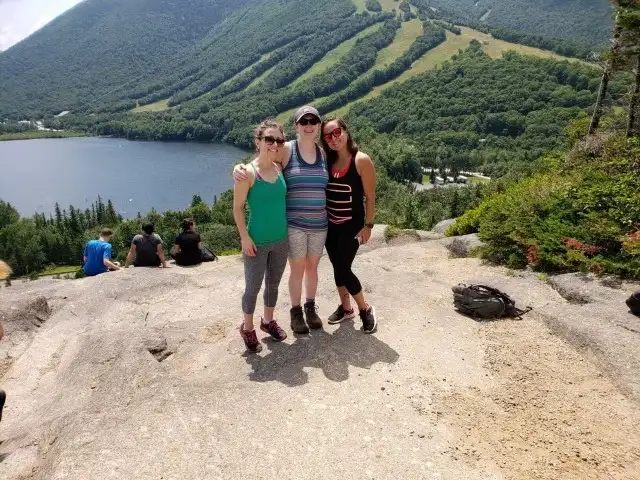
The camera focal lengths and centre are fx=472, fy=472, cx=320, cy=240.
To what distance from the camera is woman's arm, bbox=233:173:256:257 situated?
5.48 metres

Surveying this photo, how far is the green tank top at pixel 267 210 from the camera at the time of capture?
5.64 metres

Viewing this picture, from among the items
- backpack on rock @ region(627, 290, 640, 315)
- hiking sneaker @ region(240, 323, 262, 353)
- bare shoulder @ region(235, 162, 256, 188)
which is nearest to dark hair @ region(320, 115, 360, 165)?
bare shoulder @ region(235, 162, 256, 188)

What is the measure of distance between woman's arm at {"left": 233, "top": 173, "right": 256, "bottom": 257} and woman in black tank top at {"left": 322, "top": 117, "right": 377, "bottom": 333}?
3.77ft

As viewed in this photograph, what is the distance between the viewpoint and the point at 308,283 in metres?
6.76

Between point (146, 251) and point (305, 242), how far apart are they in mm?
7158

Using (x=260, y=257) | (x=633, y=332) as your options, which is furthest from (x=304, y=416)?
(x=633, y=332)

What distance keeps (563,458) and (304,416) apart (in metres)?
2.60

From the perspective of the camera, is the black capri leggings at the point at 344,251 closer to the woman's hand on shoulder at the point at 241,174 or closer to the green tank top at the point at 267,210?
the green tank top at the point at 267,210

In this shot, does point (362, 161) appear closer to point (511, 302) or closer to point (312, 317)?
point (312, 317)

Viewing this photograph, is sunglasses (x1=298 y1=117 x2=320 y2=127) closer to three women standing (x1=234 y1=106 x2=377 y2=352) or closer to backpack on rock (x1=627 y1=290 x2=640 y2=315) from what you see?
three women standing (x1=234 y1=106 x2=377 y2=352)

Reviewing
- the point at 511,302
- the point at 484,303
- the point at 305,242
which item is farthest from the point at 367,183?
the point at 511,302

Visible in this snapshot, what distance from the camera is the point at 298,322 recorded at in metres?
6.86

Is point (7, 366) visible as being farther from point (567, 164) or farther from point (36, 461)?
point (567, 164)

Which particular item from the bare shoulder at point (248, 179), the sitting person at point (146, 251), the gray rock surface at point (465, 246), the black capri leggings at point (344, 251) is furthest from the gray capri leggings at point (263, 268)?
the gray rock surface at point (465, 246)
